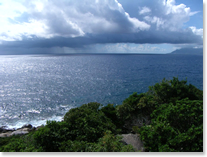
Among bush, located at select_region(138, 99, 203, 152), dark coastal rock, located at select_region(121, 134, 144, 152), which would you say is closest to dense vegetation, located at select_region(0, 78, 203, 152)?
bush, located at select_region(138, 99, 203, 152)

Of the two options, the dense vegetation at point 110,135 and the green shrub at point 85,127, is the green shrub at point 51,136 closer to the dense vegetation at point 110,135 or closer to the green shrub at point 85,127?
the dense vegetation at point 110,135

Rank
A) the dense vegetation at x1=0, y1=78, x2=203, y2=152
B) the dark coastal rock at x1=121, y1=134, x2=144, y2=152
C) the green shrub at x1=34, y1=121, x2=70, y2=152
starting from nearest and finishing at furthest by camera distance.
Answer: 1. the dense vegetation at x1=0, y1=78, x2=203, y2=152
2. the green shrub at x1=34, y1=121, x2=70, y2=152
3. the dark coastal rock at x1=121, y1=134, x2=144, y2=152

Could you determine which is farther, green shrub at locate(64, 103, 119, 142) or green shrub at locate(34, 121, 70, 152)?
green shrub at locate(64, 103, 119, 142)

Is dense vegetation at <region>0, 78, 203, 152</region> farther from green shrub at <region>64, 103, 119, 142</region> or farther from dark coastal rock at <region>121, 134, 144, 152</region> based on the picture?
dark coastal rock at <region>121, 134, 144, 152</region>

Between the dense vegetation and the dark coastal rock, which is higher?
the dense vegetation

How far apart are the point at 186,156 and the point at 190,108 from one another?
10.6 feet

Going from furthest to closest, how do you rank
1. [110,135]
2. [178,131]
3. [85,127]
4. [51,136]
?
[85,127] → [51,136] → [178,131] → [110,135]

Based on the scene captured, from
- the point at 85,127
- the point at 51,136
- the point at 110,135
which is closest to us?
the point at 110,135

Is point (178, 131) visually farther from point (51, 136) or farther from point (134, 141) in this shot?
point (51, 136)

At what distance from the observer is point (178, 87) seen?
17828 millimetres

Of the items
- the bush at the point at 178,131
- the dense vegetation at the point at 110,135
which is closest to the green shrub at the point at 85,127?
the dense vegetation at the point at 110,135

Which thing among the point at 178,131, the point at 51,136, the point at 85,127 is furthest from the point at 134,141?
the point at 51,136

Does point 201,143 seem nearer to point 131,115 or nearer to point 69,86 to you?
point 131,115

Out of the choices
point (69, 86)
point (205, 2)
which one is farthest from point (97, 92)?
point (205, 2)
